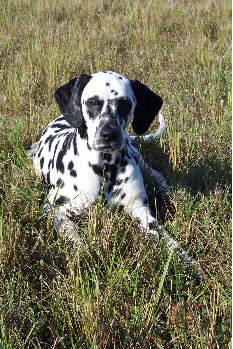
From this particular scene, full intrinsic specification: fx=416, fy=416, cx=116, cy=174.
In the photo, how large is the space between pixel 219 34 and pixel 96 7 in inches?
110

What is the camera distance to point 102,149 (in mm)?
2896

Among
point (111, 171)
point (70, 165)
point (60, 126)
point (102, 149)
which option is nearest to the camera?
point (102, 149)

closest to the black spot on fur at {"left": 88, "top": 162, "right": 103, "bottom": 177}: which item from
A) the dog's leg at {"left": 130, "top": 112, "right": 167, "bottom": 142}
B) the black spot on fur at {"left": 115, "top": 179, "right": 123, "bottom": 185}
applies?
the black spot on fur at {"left": 115, "top": 179, "right": 123, "bottom": 185}

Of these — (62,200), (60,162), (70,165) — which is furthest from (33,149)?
(62,200)

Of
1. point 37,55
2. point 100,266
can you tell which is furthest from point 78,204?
point 37,55

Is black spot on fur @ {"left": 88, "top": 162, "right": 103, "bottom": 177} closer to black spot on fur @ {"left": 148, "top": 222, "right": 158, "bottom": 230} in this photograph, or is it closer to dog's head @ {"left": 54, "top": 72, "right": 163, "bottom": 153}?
dog's head @ {"left": 54, "top": 72, "right": 163, "bottom": 153}

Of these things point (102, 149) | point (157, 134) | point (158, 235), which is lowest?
point (158, 235)

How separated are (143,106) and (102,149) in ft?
1.83

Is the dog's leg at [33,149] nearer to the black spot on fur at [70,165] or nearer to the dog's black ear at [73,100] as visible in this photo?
the black spot on fur at [70,165]

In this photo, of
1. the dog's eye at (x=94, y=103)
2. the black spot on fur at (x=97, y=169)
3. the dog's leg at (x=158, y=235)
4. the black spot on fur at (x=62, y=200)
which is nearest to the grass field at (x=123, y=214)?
the dog's leg at (x=158, y=235)

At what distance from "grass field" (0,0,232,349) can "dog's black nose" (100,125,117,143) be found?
1.46 ft

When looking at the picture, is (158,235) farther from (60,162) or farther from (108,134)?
(60,162)

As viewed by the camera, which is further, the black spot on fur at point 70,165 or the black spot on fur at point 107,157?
the black spot on fur at point 70,165

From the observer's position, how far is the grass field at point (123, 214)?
2.10 metres
